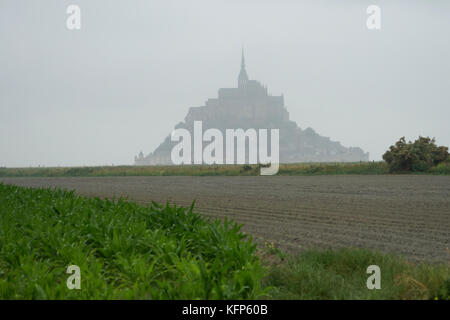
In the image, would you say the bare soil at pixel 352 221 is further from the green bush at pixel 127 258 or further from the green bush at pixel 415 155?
the green bush at pixel 415 155

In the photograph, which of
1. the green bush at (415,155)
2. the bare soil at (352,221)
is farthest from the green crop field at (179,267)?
the green bush at (415,155)

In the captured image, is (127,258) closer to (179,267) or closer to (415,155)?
(179,267)

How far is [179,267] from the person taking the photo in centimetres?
561

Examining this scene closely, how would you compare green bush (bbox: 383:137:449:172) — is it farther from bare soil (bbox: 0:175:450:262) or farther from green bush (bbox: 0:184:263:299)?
green bush (bbox: 0:184:263:299)

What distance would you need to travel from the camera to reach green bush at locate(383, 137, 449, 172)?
1439 inches

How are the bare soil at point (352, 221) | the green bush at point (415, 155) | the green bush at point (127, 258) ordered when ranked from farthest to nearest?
1. the green bush at point (415, 155)
2. the bare soil at point (352, 221)
3. the green bush at point (127, 258)

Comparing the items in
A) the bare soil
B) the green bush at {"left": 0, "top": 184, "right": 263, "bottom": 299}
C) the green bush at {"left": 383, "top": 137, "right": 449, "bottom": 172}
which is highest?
the green bush at {"left": 383, "top": 137, "right": 449, "bottom": 172}

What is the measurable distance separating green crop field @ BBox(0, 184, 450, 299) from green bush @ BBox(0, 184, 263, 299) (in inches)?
0.5

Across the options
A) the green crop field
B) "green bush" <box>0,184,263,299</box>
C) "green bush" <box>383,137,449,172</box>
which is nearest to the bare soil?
the green crop field

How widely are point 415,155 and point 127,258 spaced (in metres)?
35.9

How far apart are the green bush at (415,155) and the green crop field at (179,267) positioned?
32640 millimetres

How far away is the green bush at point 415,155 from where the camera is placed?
120ft
